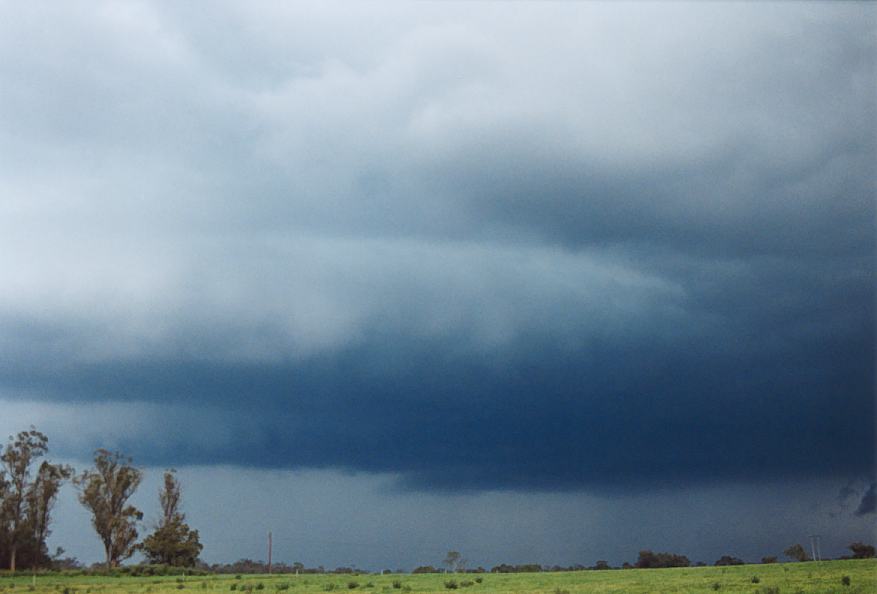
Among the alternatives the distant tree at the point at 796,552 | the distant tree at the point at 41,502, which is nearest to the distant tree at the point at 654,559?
the distant tree at the point at 796,552

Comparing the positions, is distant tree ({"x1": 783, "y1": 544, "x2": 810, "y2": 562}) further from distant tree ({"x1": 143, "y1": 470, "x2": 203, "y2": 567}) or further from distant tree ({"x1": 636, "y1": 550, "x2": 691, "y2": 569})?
distant tree ({"x1": 143, "y1": 470, "x2": 203, "y2": 567})

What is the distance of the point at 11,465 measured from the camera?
144000 millimetres

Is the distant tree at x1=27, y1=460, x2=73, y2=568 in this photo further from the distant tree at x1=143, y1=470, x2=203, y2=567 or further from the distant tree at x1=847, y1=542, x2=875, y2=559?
the distant tree at x1=847, y1=542, x2=875, y2=559

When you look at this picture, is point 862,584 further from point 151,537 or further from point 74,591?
point 151,537

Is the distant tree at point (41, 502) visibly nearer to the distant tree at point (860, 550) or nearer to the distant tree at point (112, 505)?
the distant tree at point (112, 505)

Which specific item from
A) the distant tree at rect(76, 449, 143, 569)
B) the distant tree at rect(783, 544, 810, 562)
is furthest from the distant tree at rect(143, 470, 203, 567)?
the distant tree at rect(783, 544, 810, 562)

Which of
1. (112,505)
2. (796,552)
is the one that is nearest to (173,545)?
(112,505)

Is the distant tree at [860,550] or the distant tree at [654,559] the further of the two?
the distant tree at [654,559]

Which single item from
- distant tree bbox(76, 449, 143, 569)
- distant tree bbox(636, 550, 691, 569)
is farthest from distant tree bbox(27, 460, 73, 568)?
distant tree bbox(636, 550, 691, 569)

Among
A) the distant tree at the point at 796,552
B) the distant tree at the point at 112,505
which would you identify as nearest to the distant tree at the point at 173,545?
the distant tree at the point at 112,505

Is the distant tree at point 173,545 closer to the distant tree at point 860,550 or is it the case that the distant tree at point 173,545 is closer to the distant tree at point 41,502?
the distant tree at point 41,502

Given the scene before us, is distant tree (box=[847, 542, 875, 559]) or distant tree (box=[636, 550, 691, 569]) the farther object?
distant tree (box=[636, 550, 691, 569])

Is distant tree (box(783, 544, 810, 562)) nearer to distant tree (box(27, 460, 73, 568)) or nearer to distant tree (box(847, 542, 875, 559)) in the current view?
distant tree (box(847, 542, 875, 559))

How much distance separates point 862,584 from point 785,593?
5977mm
